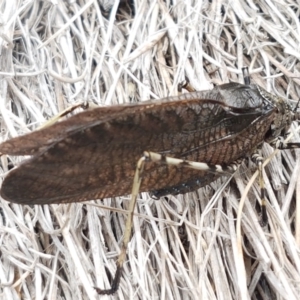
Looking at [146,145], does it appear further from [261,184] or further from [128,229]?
[261,184]

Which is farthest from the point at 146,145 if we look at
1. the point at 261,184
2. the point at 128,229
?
the point at 261,184

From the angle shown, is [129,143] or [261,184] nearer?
[129,143]

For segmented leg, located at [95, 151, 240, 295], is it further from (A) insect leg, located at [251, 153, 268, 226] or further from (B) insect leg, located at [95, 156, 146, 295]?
(A) insect leg, located at [251, 153, 268, 226]

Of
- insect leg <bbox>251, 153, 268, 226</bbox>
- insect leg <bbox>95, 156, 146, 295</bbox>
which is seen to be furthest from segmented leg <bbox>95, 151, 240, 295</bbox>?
insect leg <bbox>251, 153, 268, 226</bbox>

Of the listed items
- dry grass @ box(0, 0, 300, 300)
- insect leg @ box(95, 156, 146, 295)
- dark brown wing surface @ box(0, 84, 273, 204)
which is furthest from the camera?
dry grass @ box(0, 0, 300, 300)

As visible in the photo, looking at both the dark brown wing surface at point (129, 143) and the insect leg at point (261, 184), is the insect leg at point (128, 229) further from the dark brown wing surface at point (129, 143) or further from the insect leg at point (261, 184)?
the insect leg at point (261, 184)

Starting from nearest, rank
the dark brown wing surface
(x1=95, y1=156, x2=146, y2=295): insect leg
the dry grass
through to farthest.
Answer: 1. the dark brown wing surface
2. (x1=95, y1=156, x2=146, y2=295): insect leg
3. the dry grass

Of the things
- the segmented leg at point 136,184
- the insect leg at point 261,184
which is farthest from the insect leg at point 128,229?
the insect leg at point 261,184
